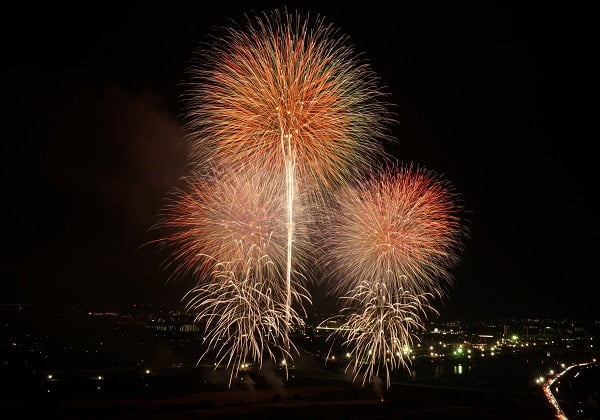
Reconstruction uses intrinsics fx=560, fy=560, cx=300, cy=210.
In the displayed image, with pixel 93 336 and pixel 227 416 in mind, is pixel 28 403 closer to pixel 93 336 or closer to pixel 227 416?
pixel 227 416

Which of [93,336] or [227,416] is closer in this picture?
[227,416]

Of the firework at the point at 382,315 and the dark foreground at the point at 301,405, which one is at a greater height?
the firework at the point at 382,315

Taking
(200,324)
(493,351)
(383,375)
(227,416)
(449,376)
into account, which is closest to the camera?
(227,416)

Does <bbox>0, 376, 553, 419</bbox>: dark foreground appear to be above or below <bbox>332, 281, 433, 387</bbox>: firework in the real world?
below

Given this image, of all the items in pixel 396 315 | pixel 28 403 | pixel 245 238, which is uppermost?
pixel 245 238

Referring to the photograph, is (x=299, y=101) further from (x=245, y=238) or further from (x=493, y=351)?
(x=493, y=351)

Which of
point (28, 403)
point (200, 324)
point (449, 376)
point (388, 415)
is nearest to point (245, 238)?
point (388, 415)

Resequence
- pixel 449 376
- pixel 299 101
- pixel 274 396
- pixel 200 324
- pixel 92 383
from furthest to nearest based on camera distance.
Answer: pixel 200 324 → pixel 449 376 → pixel 92 383 → pixel 274 396 → pixel 299 101

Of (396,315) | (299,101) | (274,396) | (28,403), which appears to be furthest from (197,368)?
(299,101)

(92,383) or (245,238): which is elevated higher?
(245,238)
